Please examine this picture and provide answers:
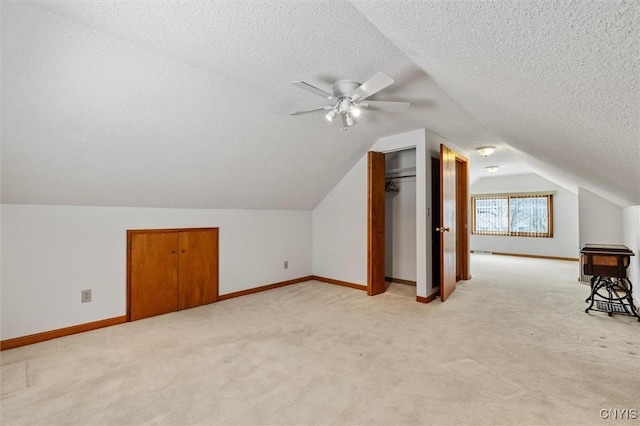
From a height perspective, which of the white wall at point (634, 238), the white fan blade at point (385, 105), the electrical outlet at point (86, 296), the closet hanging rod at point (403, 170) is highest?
the white fan blade at point (385, 105)

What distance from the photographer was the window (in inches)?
303

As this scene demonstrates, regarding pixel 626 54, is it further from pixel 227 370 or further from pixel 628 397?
pixel 227 370

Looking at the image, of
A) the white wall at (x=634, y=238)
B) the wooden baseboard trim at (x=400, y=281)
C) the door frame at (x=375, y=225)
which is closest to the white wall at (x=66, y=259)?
the door frame at (x=375, y=225)

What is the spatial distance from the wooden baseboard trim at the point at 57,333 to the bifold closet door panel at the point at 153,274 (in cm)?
19

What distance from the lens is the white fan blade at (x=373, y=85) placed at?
2.04m

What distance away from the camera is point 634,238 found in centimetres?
371

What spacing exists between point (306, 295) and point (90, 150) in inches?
117

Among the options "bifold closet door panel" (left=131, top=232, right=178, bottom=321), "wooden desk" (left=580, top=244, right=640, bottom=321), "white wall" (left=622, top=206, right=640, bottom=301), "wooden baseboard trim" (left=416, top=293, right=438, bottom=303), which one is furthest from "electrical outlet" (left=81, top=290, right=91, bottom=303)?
"white wall" (left=622, top=206, right=640, bottom=301)

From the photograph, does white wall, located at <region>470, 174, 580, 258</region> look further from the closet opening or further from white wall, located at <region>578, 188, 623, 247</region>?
the closet opening

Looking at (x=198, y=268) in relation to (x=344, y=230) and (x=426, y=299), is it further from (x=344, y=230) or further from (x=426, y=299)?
(x=426, y=299)

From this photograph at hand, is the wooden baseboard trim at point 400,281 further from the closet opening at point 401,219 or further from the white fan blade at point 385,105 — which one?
the white fan blade at point 385,105

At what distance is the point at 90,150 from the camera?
2484 millimetres

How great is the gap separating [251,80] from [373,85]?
104cm

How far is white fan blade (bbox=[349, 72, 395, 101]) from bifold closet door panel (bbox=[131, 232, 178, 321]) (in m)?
2.65
